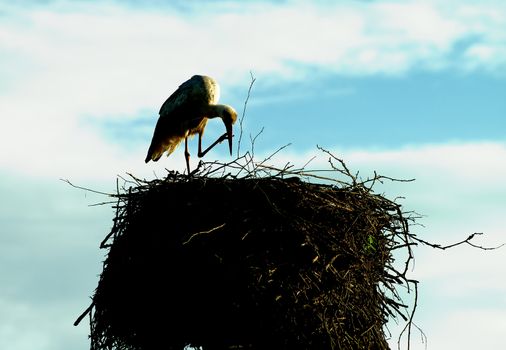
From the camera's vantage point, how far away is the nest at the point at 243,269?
333 inches

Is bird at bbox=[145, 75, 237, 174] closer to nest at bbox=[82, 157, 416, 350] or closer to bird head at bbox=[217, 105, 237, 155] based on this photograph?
bird head at bbox=[217, 105, 237, 155]

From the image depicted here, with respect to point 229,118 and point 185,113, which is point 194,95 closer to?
point 185,113

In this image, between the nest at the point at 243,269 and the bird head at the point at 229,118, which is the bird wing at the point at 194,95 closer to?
the bird head at the point at 229,118

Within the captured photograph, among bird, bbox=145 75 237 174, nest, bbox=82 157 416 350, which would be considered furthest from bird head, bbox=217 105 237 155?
nest, bbox=82 157 416 350

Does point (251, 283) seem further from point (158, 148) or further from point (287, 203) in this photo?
point (158, 148)

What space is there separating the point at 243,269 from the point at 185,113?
13.1 feet

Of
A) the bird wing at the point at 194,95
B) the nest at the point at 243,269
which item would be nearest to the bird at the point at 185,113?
the bird wing at the point at 194,95

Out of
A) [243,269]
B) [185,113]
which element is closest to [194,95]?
[185,113]

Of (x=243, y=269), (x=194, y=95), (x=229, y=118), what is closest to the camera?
(x=243, y=269)

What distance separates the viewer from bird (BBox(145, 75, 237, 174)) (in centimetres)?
1209

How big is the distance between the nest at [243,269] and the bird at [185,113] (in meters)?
3.02

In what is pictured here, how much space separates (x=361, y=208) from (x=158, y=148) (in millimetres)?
3946

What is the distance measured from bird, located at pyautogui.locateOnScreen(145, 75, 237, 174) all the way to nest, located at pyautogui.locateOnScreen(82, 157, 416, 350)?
3.02 metres

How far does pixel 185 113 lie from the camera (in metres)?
12.1
